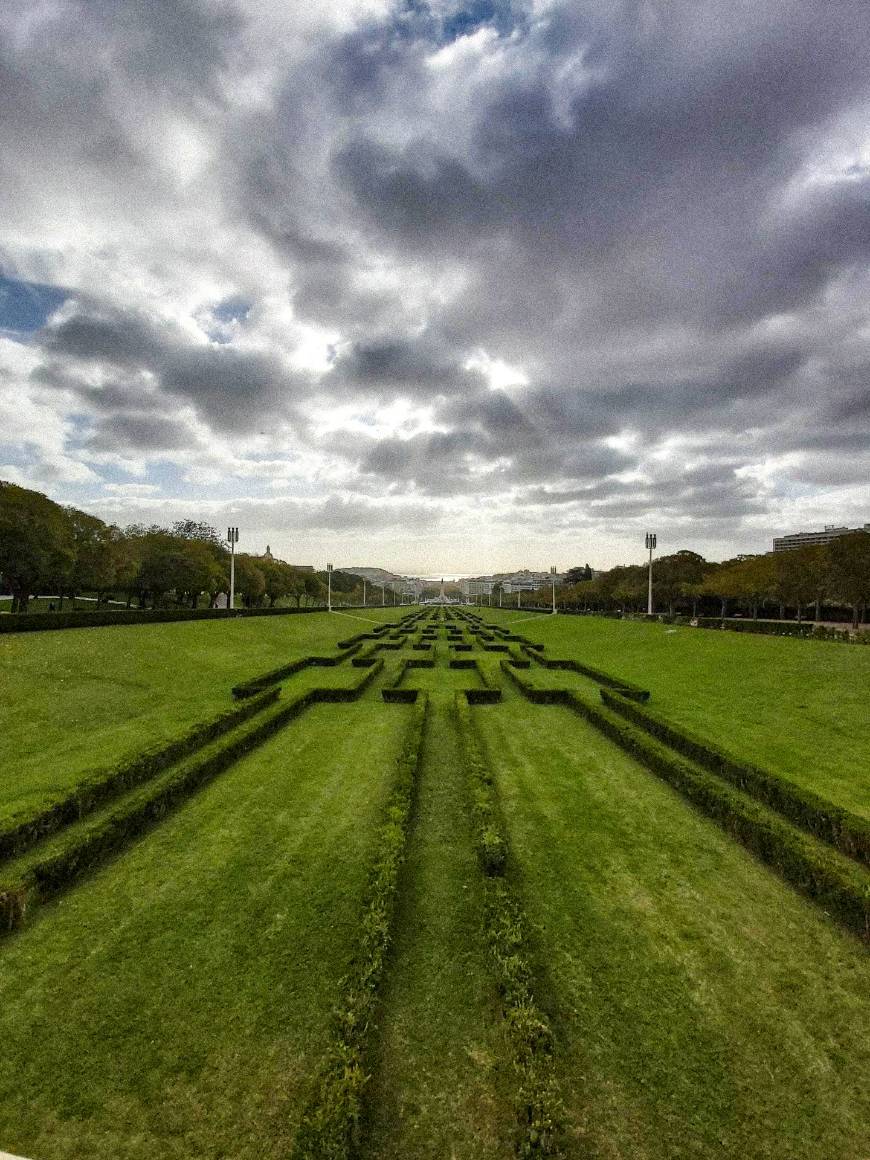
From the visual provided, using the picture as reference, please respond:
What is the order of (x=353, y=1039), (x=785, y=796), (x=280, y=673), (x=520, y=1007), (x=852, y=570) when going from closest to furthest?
(x=353, y=1039) → (x=520, y=1007) → (x=785, y=796) → (x=280, y=673) → (x=852, y=570)

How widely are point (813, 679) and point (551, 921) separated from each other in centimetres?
1925

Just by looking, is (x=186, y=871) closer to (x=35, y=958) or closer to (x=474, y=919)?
(x=35, y=958)

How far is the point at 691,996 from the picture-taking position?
203 inches

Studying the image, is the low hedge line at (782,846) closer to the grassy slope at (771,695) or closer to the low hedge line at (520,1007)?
the grassy slope at (771,695)

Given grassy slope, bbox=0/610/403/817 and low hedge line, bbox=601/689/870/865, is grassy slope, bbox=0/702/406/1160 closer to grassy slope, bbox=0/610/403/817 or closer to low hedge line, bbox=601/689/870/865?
grassy slope, bbox=0/610/403/817

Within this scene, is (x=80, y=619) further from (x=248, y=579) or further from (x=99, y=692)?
(x=248, y=579)

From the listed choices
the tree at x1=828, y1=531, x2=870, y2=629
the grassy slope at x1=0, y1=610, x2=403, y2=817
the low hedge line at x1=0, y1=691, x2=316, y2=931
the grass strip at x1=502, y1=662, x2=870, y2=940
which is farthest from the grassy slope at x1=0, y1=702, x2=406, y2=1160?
the tree at x1=828, y1=531, x2=870, y2=629

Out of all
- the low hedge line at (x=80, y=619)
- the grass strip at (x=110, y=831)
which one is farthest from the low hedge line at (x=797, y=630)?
the low hedge line at (x=80, y=619)

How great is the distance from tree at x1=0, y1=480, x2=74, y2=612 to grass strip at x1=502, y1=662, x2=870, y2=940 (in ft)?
138

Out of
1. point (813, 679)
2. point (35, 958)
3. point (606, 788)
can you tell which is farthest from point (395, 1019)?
point (813, 679)

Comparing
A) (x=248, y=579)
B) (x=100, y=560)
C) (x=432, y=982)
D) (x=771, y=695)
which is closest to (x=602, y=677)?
(x=771, y=695)

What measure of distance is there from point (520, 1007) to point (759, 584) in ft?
199

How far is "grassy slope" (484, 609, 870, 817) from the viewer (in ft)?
40.1

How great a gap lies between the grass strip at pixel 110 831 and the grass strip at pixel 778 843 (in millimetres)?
9642
